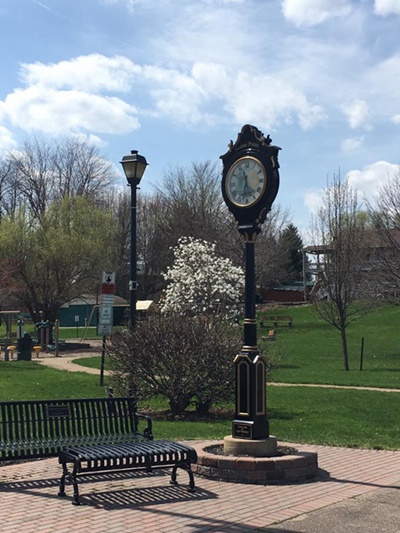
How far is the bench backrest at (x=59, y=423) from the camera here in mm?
8109

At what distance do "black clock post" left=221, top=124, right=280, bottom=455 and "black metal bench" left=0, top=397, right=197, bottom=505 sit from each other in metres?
1.11

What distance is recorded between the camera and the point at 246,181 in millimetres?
9344

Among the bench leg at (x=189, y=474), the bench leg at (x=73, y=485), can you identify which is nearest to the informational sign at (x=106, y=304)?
the bench leg at (x=189, y=474)

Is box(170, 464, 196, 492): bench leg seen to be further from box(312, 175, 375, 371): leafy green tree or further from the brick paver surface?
box(312, 175, 375, 371): leafy green tree

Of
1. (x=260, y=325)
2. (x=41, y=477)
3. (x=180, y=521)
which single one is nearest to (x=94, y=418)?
(x=41, y=477)

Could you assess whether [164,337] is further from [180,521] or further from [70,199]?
[70,199]

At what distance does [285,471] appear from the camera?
8047 mm

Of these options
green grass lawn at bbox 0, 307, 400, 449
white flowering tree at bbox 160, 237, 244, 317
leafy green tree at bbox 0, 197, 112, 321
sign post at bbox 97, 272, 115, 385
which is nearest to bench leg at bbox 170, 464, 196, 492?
green grass lawn at bbox 0, 307, 400, 449

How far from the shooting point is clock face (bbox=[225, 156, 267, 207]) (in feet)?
30.1

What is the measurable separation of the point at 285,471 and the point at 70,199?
35.9 m

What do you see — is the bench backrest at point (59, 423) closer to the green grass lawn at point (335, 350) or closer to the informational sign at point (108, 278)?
the informational sign at point (108, 278)

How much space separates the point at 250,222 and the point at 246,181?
1.78 ft

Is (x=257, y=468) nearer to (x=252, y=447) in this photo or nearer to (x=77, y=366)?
(x=252, y=447)

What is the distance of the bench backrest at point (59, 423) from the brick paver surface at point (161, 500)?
0.37 m
